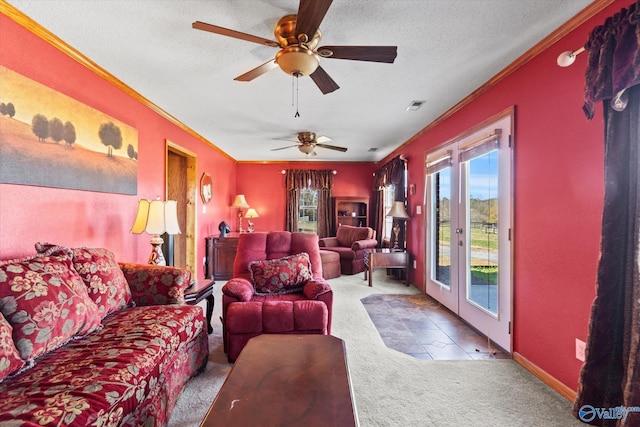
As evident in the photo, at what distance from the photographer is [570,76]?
6.19ft

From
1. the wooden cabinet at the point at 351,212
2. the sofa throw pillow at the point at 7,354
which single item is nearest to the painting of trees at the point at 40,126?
the sofa throw pillow at the point at 7,354

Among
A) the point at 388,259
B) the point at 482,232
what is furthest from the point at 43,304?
the point at 388,259

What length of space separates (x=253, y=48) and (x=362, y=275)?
4.49 m

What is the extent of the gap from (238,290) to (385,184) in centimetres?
424

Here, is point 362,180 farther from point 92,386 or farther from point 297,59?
point 92,386

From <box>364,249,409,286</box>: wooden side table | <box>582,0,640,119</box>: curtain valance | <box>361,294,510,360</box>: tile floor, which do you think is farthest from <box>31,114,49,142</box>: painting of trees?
<box>364,249,409,286</box>: wooden side table

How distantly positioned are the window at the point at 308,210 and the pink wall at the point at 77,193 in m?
3.70

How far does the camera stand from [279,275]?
2652 millimetres

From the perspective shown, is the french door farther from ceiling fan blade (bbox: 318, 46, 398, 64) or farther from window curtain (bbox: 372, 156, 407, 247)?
ceiling fan blade (bbox: 318, 46, 398, 64)

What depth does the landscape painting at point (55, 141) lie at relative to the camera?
69.9 inches

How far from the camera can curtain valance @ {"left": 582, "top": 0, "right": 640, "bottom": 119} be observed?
4.57 ft

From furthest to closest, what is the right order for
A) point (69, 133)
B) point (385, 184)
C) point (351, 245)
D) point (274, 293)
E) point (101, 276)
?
point (351, 245) → point (385, 184) → point (274, 293) → point (69, 133) → point (101, 276)

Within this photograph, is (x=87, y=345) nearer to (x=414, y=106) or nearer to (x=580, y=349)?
(x=580, y=349)

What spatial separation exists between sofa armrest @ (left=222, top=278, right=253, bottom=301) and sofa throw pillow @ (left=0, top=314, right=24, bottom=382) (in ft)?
4.12
